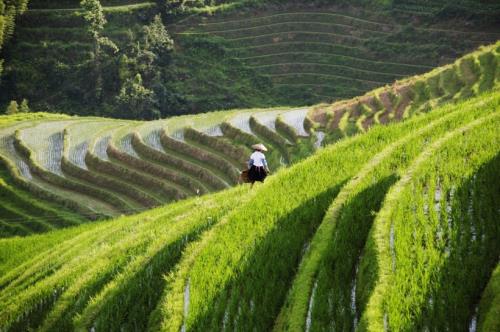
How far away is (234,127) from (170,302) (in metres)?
22.0

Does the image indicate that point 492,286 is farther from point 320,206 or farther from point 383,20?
point 383,20

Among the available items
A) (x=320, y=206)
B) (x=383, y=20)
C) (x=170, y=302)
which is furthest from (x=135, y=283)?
(x=383, y=20)

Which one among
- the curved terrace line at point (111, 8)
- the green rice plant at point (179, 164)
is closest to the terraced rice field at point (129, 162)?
the green rice plant at point (179, 164)

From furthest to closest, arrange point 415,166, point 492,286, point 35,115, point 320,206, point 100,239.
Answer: point 35,115, point 100,239, point 320,206, point 415,166, point 492,286

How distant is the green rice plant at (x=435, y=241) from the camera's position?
463 centimetres

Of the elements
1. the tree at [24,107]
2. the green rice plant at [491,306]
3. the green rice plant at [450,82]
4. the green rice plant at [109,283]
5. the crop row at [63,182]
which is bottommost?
the green rice plant at [109,283]

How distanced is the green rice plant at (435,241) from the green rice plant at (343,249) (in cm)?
26

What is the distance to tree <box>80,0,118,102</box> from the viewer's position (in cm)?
5079

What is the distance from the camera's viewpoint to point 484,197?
5719 millimetres

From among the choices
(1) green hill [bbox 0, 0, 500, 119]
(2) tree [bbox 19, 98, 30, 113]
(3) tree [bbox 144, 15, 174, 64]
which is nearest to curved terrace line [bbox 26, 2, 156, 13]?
(1) green hill [bbox 0, 0, 500, 119]

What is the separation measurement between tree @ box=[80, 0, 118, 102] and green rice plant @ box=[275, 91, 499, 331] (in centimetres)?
4566

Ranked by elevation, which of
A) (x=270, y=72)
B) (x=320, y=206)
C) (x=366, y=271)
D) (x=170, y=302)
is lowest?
(x=170, y=302)

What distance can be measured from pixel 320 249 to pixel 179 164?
814 inches

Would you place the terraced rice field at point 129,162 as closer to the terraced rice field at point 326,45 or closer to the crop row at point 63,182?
the crop row at point 63,182
